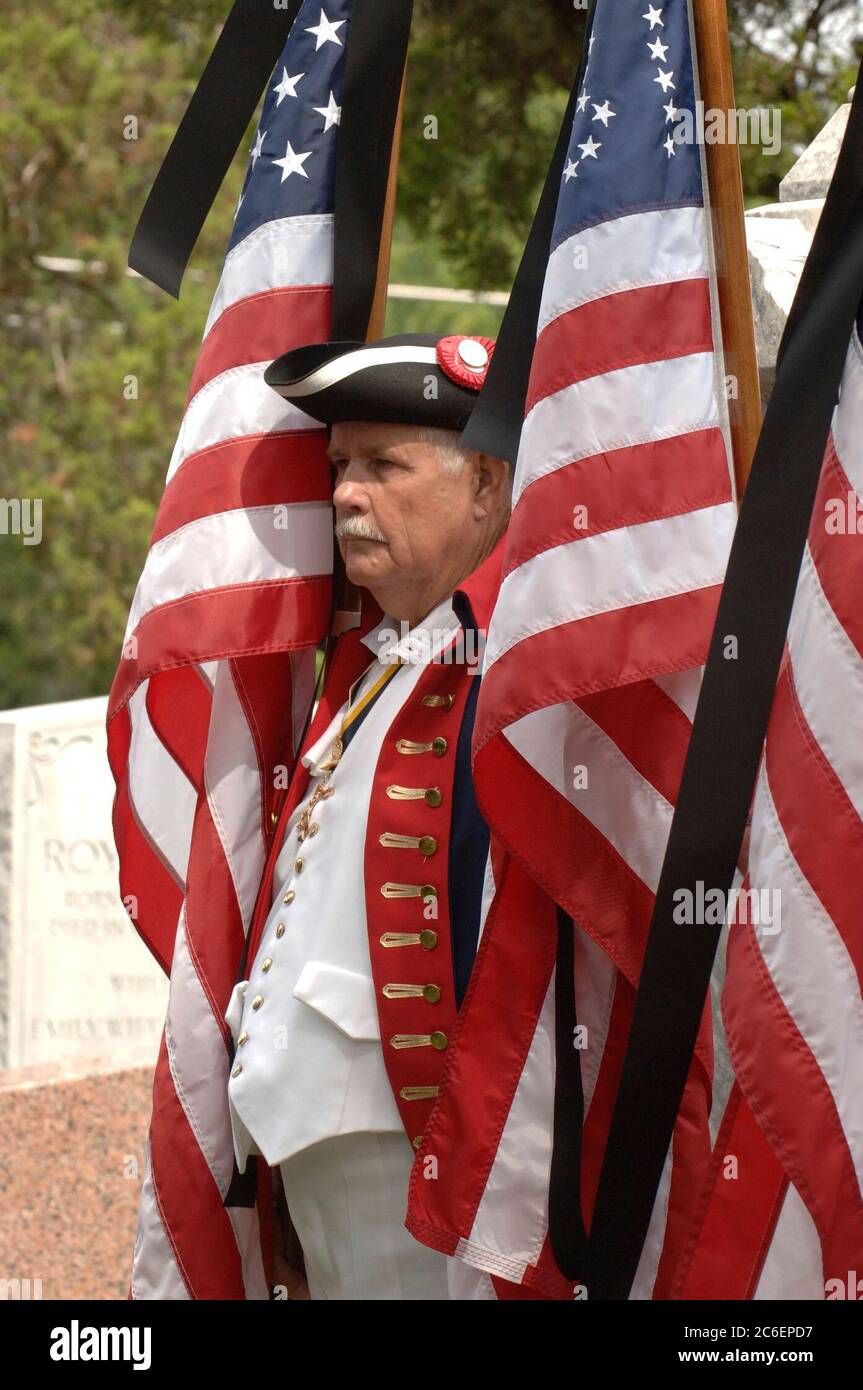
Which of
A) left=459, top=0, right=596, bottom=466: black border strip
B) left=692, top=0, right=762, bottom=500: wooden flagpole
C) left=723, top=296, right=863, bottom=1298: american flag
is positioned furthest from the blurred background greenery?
left=723, top=296, right=863, bottom=1298: american flag

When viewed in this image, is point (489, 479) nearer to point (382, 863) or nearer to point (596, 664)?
point (596, 664)

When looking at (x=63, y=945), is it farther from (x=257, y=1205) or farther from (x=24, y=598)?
(x=24, y=598)

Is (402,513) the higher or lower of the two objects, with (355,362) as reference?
lower

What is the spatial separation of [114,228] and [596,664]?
14.9 meters

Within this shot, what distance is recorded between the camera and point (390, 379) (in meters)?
3.04

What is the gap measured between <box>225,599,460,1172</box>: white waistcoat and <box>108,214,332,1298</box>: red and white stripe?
7.1 inches

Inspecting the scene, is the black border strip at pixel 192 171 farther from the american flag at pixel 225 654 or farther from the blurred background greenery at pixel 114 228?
the blurred background greenery at pixel 114 228

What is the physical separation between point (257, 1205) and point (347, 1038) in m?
0.56

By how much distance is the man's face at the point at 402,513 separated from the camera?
9.88 feet

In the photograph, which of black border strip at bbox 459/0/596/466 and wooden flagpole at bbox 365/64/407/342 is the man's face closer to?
black border strip at bbox 459/0/596/466

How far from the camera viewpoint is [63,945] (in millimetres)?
7488

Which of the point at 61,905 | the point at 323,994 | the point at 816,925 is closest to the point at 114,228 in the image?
the point at 61,905

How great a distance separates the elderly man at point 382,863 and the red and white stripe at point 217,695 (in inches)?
7.2

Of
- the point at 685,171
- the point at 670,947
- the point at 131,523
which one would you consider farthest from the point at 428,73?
the point at 670,947
